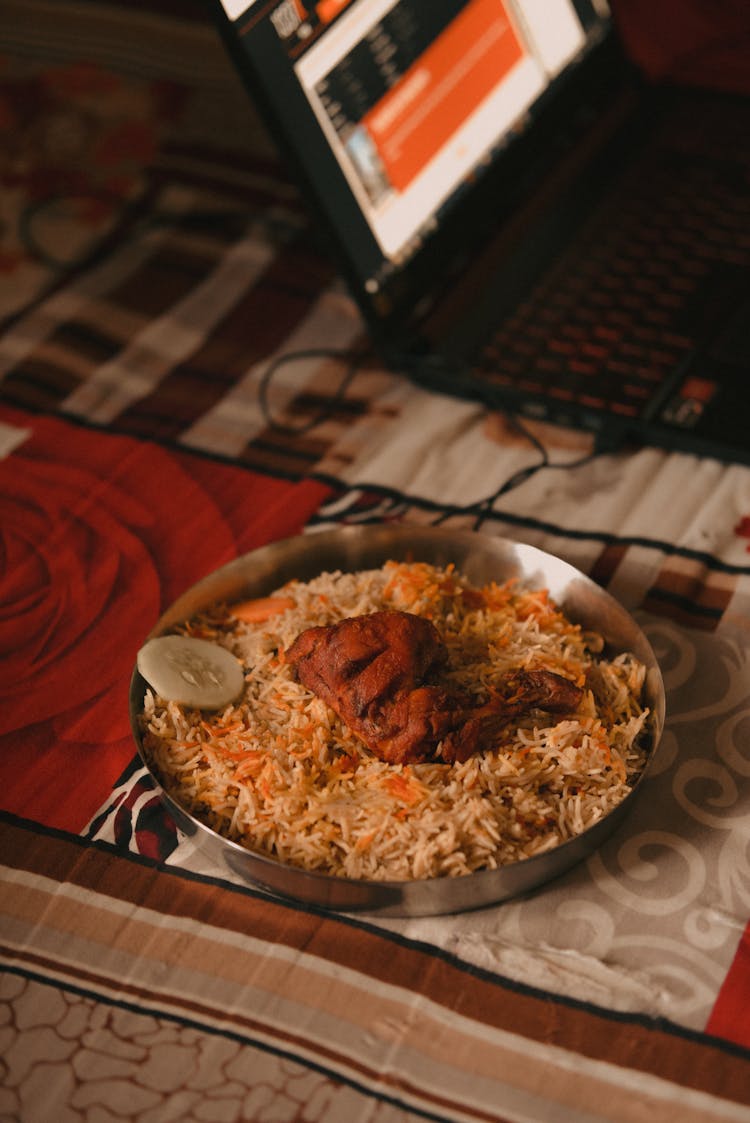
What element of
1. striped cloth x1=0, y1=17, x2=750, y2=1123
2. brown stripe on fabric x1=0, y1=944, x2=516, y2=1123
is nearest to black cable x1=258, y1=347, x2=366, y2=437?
striped cloth x1=0, y1=17, x2=750, y2=1123

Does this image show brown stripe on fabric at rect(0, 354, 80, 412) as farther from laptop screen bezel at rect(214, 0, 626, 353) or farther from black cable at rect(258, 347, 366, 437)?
laptop screen bezel at rect(214, 0, 626, 353)

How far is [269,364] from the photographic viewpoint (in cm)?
145

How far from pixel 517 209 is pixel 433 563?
2.11 ft

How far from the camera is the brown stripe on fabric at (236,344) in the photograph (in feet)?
4.51

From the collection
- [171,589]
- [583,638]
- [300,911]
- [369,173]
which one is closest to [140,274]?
[369,173]

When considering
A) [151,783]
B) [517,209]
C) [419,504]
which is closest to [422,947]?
[151,783]

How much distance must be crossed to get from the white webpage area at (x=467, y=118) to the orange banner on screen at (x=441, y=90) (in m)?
0.01

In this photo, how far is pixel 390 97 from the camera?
1222mm

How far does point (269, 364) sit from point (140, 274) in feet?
0.99

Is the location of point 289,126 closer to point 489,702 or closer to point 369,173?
point 369,173

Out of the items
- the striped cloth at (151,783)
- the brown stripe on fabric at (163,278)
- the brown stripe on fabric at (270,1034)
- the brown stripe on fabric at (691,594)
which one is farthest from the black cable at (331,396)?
the brown stripe on fabric at (270,1034)

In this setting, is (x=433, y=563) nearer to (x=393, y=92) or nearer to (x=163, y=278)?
(x=393, y=92)

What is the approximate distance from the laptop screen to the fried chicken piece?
0.52 m

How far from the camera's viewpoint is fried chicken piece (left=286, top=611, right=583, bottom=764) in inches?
32.5
